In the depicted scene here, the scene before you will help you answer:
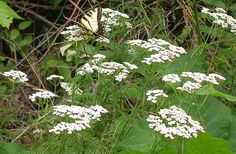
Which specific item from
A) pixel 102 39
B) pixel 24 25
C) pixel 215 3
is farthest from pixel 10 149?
pixel 24 25

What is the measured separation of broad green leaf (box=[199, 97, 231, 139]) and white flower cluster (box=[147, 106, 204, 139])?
64cm

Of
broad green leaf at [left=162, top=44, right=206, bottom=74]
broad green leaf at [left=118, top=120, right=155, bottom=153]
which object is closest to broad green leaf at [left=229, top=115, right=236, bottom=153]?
broad green leaf at [left=162, top=44, right=206, bottom=74]

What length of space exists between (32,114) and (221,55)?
4.76 ft

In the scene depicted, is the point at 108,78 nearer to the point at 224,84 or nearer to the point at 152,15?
the point at 224,84

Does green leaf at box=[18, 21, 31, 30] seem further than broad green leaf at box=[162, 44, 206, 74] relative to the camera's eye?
Yes

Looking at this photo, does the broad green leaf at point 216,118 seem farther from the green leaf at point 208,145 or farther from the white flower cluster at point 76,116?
the white flower cluster at point 76,116

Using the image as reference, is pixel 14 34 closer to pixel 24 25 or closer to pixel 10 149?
pixel 24 25

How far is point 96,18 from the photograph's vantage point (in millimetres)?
3375

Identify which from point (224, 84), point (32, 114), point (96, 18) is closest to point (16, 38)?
point (32, 114)

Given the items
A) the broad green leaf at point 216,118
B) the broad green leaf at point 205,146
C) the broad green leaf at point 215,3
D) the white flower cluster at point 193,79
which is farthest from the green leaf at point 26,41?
the broad green leaf at point 205,146

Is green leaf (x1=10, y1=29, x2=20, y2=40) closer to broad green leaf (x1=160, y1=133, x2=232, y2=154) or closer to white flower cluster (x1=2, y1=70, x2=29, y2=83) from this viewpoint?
white flower cluster (x1=2, y1=70, x2=29, y2=83)

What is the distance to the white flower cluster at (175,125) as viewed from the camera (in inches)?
80.5

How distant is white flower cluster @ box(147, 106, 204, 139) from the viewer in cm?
204

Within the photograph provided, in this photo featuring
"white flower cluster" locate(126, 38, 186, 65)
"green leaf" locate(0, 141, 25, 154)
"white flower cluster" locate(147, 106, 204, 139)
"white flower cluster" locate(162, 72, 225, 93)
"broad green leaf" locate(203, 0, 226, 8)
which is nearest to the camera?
"white flower cluster" locate(147, 106, 204, 139)
